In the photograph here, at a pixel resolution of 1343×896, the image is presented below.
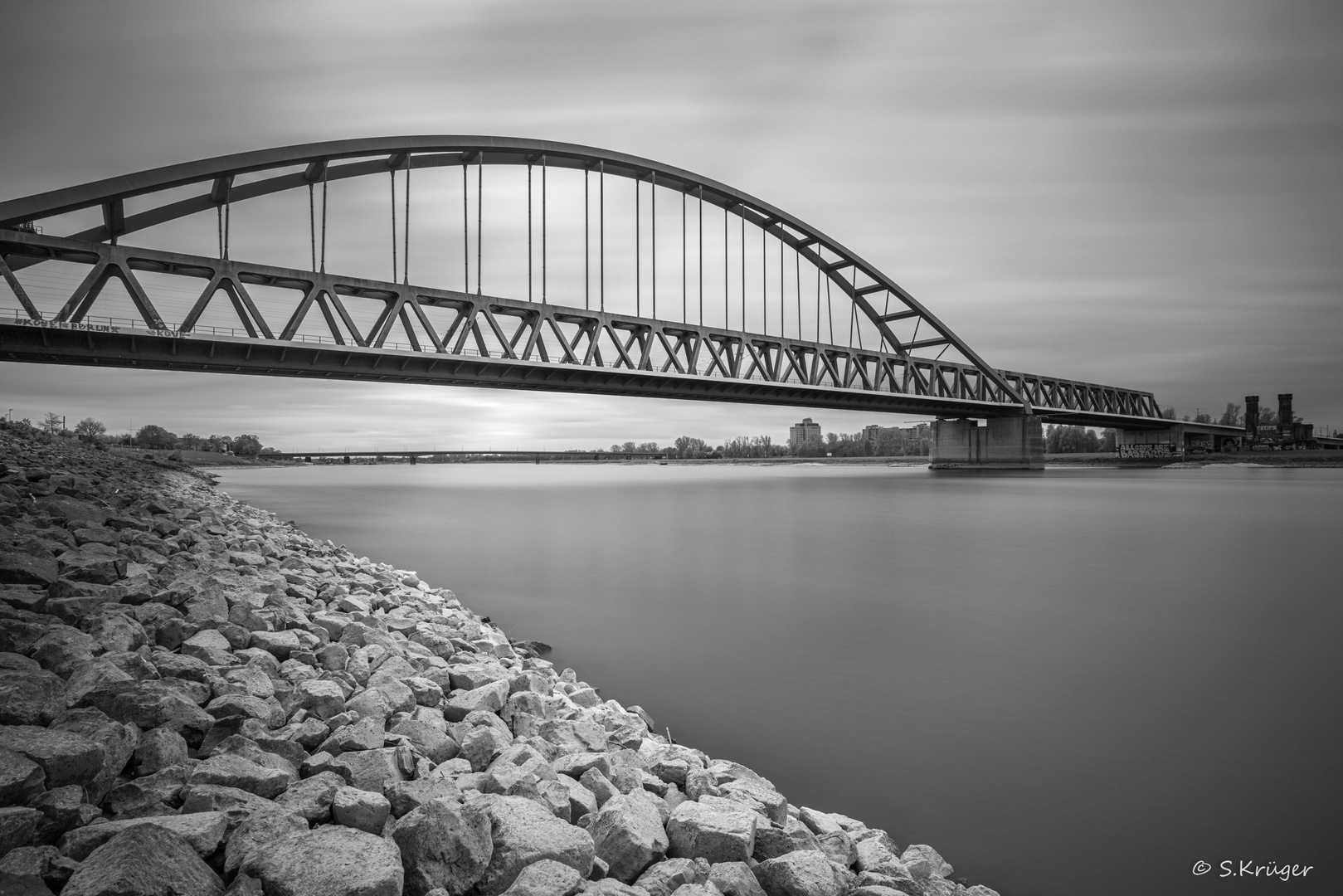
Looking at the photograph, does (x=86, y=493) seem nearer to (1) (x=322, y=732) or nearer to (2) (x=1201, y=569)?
(1) (x=322, y=732)

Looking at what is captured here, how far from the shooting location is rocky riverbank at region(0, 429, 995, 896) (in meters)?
2.35

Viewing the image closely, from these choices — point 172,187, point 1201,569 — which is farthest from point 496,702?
point 172,187

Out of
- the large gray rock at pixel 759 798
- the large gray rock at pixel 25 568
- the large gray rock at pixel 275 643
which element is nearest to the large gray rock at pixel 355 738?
the large gray rock at pixel 275 643

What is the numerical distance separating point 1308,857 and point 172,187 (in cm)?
4172

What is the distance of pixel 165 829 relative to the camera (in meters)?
2.27

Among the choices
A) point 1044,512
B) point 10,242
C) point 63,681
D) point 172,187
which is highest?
point 172,187

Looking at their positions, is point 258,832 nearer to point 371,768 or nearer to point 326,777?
point 326,777

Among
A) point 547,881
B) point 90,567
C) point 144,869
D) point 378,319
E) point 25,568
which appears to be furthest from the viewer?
point 378,319

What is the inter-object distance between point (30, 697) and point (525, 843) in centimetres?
250

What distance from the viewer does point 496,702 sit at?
4.52 m

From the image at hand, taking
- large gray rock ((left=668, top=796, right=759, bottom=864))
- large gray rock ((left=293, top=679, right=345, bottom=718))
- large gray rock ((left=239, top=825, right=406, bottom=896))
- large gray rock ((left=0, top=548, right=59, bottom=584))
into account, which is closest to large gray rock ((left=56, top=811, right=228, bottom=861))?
large gray rock ((left=239, top=825, right=406, bottom=896))

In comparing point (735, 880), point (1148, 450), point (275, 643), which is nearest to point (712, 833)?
point (735, 880)

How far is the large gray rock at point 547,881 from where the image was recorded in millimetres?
2396

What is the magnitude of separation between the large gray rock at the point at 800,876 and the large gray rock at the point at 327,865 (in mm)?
1489
